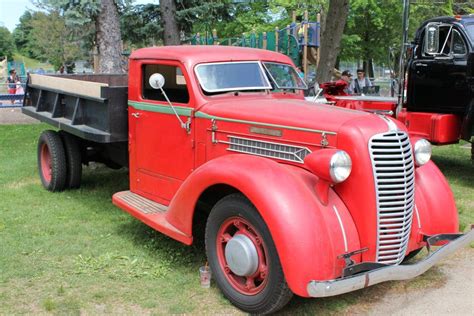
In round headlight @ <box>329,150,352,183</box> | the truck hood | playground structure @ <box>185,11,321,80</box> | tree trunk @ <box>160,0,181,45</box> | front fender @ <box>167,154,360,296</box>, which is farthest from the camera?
playground structure @ <box>185,11,321,80</box>

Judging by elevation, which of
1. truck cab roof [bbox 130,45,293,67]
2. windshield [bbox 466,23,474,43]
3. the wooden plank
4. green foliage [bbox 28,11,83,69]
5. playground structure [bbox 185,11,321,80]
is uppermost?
green foliage [bbox 28,11,83,69]

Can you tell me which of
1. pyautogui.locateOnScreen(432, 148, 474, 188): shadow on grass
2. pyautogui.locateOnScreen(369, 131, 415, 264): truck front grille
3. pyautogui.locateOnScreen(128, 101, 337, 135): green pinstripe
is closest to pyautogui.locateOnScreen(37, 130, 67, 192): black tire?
pyautogui.locateOnScreen(128, 101, 337, 135): green pinstripe

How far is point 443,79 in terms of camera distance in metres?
8.12

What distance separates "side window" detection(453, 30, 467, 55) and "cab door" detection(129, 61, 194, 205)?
4.94 m

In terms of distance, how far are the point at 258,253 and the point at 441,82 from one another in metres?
5.76

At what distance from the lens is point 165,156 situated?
16.3 ft

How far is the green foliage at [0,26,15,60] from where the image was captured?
77.6 metres

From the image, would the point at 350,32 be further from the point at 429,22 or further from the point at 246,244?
the point at 246,244

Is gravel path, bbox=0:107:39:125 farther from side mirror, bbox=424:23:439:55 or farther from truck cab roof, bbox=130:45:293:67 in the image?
side mirror, bbox=424:23:439:55

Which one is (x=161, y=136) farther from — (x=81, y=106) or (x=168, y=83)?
(x=81, y=106)

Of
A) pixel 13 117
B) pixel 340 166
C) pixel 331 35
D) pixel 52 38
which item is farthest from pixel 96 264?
pixel 52 38

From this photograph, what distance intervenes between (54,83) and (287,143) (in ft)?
14.0

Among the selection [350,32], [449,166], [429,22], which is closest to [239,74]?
[429,22]

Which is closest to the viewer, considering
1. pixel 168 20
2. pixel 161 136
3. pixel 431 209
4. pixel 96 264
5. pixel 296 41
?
pixel 431 209
